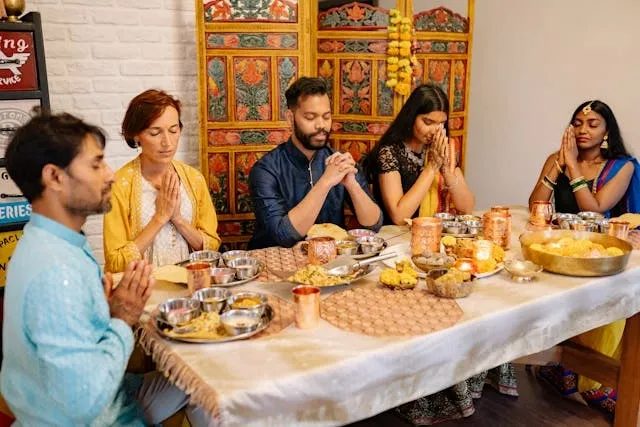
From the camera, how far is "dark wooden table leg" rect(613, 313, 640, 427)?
263 centimetres

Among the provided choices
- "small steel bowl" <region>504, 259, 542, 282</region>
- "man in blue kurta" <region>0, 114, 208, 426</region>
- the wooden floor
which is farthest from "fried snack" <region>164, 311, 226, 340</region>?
the wooden floor

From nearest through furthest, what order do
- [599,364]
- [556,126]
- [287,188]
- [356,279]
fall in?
[356,279] → [599,364] → [287,188] → [556,126]

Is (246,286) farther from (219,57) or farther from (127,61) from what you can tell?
(127,61)

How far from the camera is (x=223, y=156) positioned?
162 inches

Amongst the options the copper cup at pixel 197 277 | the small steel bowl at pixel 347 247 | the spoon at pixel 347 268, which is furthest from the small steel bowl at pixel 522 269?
the copper cup at pixel 197 277

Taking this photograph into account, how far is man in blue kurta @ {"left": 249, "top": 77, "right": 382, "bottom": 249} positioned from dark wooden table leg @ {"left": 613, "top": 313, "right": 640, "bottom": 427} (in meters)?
1.20

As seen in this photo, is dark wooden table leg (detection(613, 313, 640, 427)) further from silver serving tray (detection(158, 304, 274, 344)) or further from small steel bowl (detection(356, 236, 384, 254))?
silver serving tray (detection(158, 304, 274, 344))

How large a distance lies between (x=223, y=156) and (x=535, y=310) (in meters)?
2.63

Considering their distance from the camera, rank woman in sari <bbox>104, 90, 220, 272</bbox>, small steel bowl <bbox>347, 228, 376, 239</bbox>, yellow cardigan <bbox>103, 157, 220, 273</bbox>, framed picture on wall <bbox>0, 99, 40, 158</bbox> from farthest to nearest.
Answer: framed picture on wall <bbox>0, 99, 40, 158</bbox>, small steel bowl <bbox>347, 228, 376, 239</bbox>, woman in sari <bbox>104, 90, 220, 272</bbox>, yellow cardigan <bbox>103, 157, 220, 273</bbox>

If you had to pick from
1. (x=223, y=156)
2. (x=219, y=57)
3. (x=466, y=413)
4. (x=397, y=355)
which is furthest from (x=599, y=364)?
(x=219, y=57)

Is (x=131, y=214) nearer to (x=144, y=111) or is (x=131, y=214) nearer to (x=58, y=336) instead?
(x=144, y=111)

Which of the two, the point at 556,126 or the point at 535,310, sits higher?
the point at 556,126

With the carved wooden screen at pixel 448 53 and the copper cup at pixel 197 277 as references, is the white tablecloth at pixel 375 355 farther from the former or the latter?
the carved wooden screen at pixel 448 53

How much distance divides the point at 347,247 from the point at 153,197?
889mm
